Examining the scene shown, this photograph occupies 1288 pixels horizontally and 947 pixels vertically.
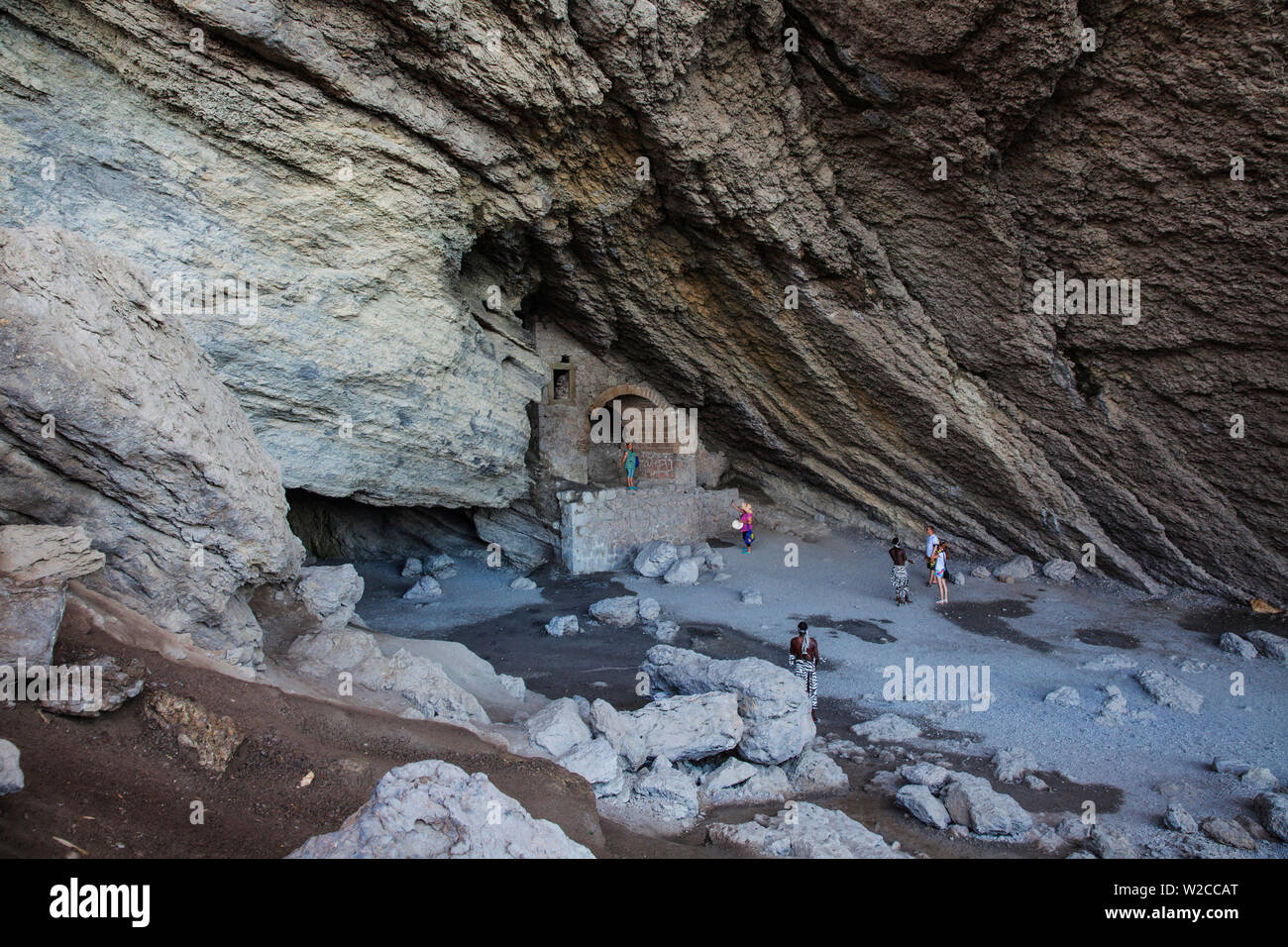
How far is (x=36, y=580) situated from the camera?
4500 mm

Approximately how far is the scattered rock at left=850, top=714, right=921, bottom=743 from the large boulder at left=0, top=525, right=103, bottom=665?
720 cm

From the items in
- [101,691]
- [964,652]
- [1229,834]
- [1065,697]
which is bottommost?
[1229,834]

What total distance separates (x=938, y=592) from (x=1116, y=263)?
5.77m

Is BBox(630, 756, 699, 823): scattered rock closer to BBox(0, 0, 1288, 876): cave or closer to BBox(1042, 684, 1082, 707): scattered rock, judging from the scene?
BBox(0, 0, 1288, 876): cave

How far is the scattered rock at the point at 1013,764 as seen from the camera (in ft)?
23.6

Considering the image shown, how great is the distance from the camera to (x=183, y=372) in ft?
20.6

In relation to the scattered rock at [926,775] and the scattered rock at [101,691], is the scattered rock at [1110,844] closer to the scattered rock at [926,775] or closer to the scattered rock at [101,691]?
the scattered rock at [926,775]

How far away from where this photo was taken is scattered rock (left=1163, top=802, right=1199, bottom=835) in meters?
6.15

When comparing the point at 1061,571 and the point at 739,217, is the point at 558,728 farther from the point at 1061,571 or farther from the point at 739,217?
the point at 1061,571

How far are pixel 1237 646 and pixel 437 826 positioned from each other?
10824mm

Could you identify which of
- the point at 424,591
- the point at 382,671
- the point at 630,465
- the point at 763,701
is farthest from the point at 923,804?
the point at 630,465

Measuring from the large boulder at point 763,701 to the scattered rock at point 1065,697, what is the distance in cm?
313

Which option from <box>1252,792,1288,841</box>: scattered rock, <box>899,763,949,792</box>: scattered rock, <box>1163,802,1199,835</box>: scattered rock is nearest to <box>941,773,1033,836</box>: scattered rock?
<box>899,763,949,792</box>: scattered rock
